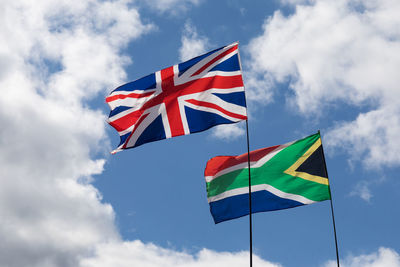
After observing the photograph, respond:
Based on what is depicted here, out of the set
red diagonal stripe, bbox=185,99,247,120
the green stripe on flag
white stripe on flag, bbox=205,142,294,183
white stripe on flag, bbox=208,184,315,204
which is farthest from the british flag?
white stripe on flag, bbox=208,184,315,204

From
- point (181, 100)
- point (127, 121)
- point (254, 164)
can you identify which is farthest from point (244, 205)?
point (127, 121)

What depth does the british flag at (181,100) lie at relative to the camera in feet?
64.2

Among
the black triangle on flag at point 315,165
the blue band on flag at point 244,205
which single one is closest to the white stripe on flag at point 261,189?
the blue band on flag at point 244,205

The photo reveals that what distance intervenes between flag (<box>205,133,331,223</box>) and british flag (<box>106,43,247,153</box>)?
131 inches

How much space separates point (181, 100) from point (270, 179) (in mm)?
5719

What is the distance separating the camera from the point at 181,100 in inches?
795

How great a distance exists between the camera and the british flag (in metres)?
19.6

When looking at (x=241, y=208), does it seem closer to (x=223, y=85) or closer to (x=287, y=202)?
(x=287, y=202)

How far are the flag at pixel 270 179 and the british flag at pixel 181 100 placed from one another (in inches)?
131

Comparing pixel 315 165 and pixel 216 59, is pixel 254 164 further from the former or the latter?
pixel 216 59

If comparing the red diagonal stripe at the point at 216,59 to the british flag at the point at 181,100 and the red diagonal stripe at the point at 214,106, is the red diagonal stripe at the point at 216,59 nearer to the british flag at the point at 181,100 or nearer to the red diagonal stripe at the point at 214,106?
the british flag at the point at 181,100

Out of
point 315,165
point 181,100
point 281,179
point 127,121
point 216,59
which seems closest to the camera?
point 181,100

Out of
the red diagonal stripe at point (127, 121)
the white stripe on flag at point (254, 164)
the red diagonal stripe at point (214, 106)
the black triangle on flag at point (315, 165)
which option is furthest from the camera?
the white stripe on flag at point (254, 164)

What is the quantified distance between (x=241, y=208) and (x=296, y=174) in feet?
10.1
